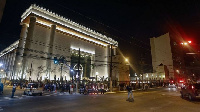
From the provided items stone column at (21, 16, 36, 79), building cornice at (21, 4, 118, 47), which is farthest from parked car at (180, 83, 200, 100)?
building cornice at (21, 4, 118, 47)

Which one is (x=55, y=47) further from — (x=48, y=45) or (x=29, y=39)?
(x=29, y=39)

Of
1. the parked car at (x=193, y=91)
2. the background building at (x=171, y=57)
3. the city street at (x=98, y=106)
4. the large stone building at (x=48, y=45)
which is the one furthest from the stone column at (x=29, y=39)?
the background building at (x=171, y=57)

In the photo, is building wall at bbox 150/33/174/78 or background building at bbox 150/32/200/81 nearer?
background building at bbox 150/32/200/81

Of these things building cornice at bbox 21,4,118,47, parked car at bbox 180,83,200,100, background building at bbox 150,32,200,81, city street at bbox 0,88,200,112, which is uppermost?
building cornice at bbox 21,4,118,47

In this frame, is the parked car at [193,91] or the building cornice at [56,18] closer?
the parked car at [193,91]

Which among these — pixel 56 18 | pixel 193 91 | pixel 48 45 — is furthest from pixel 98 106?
pixel 56 18

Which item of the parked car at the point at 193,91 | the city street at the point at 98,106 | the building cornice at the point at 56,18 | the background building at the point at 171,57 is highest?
the building cornice at the point at 56,18

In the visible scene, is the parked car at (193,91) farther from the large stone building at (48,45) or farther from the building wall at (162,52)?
the building wall at (162,52)

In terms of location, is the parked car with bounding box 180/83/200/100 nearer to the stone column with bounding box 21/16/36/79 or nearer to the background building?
the stone column with bounding box 21/16/36/79

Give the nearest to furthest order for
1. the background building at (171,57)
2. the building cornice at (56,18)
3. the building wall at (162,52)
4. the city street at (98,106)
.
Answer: the city street at (98,106), the building cornice at (56,18), the background building at (171,57), the building wall at (162,52)

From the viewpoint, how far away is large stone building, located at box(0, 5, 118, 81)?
41000 millimetres

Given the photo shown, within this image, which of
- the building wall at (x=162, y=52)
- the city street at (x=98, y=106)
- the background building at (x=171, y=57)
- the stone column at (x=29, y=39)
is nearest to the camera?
the city street at (x=98, y=106)

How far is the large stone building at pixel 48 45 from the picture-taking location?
41000 mm

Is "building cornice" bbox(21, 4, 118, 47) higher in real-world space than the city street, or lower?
higher
